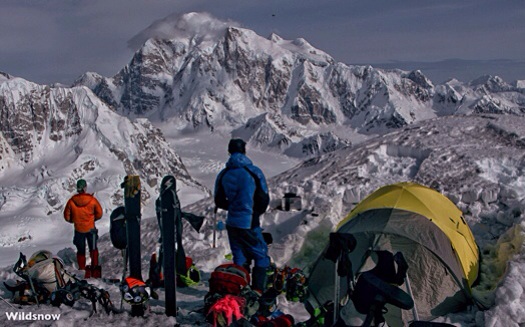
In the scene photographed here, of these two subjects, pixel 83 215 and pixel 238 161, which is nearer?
pixel 238 161

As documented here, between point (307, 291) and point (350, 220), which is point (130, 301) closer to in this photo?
point (307, 291)

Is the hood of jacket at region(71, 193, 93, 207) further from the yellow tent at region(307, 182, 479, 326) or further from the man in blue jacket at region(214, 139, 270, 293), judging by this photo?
the yellow tent at region(307, 182, 479, 326)

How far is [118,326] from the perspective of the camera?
247 inches

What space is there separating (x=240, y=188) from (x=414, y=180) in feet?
Result: 27.5

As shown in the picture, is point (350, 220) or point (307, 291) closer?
point (307, 291)

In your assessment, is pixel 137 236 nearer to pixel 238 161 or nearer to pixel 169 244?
pixel 169 244

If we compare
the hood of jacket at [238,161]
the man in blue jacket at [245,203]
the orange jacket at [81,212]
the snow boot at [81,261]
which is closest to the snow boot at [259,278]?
the man in blue jacket at [245,203]

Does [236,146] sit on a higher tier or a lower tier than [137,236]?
higher

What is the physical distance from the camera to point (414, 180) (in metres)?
14.5

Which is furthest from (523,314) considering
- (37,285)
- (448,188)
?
(448,188)

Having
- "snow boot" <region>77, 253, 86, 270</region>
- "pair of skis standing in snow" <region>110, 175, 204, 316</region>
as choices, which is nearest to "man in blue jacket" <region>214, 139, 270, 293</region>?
"pair of skis standing in snow" <region>110, 175, 204, 316</region>

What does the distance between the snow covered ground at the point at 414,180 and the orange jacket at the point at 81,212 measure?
1183 mm

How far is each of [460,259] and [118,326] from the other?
17.1ft

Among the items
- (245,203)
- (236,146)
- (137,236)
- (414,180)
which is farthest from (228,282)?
(414,180)
